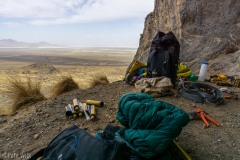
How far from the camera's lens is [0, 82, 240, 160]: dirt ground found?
2998 millimetres

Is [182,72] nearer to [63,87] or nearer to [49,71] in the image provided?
[63,87]

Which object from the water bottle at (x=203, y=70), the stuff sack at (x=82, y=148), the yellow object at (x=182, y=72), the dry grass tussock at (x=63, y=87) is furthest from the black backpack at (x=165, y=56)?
the stuff sack at (x=82, y=148)

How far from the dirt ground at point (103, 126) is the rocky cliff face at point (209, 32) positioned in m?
3.48

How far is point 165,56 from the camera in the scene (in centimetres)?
522

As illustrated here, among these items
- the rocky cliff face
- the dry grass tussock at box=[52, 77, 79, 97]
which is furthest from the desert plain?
the rocky cliff face

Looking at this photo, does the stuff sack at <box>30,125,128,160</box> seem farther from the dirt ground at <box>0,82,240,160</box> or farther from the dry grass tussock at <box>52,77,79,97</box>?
the dry grass tussock at <box>52,77,79,97</box>

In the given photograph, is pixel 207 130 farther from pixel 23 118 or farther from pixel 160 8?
pixel 160 8

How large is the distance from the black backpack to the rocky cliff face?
8.97 ft

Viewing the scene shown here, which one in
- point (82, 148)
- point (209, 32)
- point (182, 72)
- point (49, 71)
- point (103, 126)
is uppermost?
point (209, 32)

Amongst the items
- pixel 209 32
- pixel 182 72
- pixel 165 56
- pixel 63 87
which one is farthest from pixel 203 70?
pixel 63 87

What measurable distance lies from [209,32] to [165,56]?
439 centimetres

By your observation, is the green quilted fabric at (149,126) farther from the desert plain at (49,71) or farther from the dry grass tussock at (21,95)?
the desert plain at (49,71)

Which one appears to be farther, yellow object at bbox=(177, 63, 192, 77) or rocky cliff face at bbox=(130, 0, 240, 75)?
rocky cliff face at bbox=(130, 0, 240, 75)

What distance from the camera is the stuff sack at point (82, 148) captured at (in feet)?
6.43
